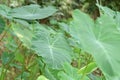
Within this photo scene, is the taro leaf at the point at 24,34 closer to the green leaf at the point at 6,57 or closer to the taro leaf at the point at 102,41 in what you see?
the green leaf at the point at 6,57

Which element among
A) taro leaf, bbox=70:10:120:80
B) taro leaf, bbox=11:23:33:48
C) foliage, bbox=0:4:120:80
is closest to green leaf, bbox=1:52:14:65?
foliage, bbox=0:4:120:80

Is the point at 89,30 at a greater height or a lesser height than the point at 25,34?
greater

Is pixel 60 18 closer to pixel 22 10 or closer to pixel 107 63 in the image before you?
pixel 22 10

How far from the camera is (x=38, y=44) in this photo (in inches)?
64.9

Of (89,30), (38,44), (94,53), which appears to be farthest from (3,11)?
(94,53)

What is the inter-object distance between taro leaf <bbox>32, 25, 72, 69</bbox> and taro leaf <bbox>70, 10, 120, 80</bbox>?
1.09 ft

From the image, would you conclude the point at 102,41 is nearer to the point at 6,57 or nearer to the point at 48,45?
the point at 48,45

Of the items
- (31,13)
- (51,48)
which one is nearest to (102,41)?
(51,48)

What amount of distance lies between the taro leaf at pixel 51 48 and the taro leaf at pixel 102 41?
0.33 metres

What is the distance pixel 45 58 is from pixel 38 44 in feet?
0.26

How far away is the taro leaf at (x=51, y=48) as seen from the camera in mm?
1605

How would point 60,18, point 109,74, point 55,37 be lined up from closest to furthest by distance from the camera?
point 109,74 < point 55,37 < point 60,18

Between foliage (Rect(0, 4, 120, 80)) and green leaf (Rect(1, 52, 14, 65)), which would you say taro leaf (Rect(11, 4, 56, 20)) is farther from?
green leaf (Rect(1, 52, 14, 65))

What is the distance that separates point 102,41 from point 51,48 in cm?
44
